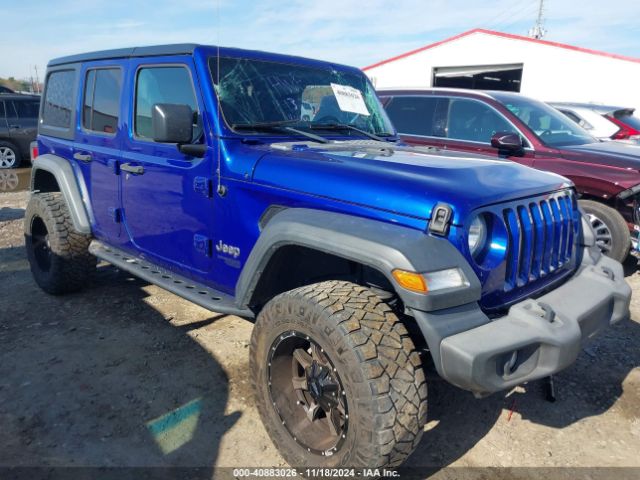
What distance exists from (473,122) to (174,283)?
4.13 metres

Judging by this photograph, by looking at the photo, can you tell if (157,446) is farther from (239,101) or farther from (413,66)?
(413,66)

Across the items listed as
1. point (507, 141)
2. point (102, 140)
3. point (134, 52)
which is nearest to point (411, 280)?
point (134, 52)

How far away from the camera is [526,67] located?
66.1 feet

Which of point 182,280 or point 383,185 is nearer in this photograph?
point 383,185

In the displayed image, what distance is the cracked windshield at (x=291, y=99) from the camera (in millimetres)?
2965

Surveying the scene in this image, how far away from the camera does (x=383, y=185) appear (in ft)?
7.34

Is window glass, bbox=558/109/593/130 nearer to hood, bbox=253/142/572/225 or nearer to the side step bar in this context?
hood, bbox=253/142/572/225

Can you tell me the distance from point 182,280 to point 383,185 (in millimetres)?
1574

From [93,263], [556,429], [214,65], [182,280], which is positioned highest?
[214,65]

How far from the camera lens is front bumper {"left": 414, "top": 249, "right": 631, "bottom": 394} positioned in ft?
6.23

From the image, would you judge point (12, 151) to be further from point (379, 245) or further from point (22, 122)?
point (379, 245)

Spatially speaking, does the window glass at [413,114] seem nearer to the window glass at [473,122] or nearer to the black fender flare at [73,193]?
the window glass at [473,122]

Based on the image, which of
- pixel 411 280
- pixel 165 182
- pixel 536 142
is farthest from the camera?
pixel 536 142

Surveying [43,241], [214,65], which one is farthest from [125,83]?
[43,241]
